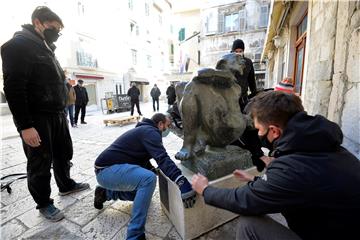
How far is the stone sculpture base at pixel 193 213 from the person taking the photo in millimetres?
1611

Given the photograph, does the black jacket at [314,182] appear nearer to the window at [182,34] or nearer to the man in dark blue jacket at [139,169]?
the man in dark blue jacket at [139,169]

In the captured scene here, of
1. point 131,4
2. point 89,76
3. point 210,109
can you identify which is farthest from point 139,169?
point 131,4

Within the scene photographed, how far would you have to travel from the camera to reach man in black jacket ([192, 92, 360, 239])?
83cm

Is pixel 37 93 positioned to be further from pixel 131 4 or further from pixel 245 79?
pixel 131 4

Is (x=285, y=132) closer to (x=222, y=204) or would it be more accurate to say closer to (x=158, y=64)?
(x=222, y=204)

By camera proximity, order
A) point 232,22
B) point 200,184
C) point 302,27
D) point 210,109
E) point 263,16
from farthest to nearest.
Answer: point 232,22 → point 263,16 → point 302,27 → point 210,109 → point 200,184

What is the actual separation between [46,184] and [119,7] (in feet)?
57.6

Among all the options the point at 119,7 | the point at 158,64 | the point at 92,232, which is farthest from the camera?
the point at 158,64

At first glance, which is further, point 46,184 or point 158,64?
point 158,64

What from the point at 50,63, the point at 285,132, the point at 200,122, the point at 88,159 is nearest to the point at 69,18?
the point at 88,159

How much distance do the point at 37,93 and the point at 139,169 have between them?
117 centimetres

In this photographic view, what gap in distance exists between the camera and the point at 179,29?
2075 cm

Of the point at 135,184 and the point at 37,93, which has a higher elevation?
the point at 37,93

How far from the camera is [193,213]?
5.30ft
